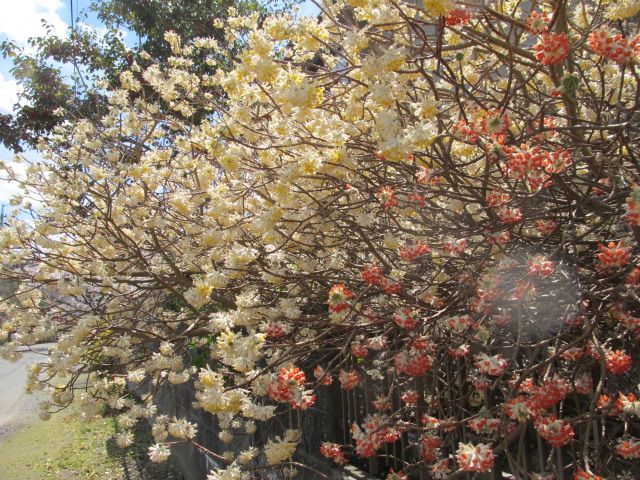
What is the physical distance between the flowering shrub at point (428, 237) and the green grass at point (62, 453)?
274 cm

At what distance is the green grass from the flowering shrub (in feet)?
9.00

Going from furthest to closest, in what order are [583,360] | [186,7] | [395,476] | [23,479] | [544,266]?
[186,7] → [23,479] → [395,476] → [583,360] → [544,266]

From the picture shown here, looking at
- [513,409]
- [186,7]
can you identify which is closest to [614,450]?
[513,409]

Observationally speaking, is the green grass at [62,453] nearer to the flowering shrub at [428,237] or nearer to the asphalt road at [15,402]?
the asphalt road at [15,402]

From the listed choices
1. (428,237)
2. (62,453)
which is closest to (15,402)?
(62,453)

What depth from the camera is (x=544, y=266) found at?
205cm

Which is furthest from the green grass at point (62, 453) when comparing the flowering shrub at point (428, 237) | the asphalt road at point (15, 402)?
the flowering shrub at point (428, 237)

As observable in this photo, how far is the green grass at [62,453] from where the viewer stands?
673 cm

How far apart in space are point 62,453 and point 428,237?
654cm

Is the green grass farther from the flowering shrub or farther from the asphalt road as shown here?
the flowering shrub

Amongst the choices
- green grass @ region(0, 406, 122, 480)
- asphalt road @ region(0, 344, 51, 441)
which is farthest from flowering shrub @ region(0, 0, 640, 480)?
asphalt road @ region(0, 344, 51, 441)

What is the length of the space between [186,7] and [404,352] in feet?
23.9

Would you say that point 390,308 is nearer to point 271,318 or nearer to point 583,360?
point 271,318

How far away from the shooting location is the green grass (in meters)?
6.73
